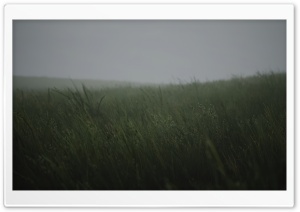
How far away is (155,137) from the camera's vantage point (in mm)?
2207

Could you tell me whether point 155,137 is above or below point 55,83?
below

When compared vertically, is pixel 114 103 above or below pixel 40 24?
below

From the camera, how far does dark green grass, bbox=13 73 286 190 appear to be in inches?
Answer: 83.3

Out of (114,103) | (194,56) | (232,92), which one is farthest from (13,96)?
(232,92)

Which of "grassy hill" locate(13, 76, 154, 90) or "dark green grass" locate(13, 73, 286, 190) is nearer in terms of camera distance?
"dark green grass" locate(13, 73, 286, 190)

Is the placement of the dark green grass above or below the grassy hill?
below

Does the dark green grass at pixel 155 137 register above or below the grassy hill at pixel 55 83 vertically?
below

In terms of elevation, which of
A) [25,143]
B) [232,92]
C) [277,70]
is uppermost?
[277,70]

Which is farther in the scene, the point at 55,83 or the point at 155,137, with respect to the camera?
the point at 55,83

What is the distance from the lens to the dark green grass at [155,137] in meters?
2.12

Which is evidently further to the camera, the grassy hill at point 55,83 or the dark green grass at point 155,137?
the grassy hill at point 55,83

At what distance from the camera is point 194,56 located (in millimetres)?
2291

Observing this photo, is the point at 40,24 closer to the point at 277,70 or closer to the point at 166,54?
the point at 166,54

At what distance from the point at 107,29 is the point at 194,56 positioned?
0.74m
